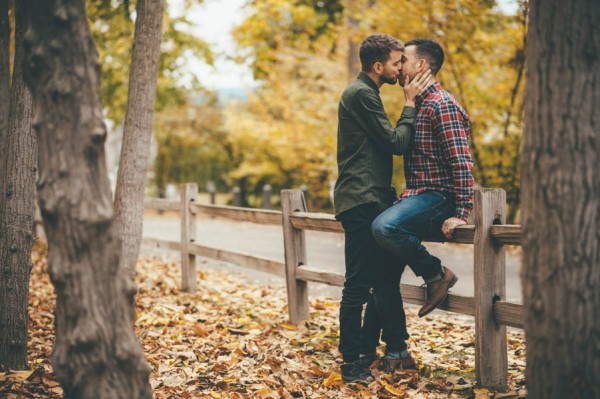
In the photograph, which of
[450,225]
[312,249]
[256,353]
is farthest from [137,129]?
[312,249]

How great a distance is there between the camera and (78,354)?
2867 millimetres

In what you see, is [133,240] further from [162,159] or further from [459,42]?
[162,159]

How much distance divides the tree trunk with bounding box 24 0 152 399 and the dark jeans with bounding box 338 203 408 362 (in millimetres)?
1945

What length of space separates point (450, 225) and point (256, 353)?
2.03 metres

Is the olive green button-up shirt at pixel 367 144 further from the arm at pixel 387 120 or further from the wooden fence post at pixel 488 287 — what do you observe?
the wooden fence post at pixel 488 287

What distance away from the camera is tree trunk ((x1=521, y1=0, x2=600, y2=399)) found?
2473mm

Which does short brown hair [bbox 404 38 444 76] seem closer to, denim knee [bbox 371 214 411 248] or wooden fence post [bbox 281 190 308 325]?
denim knee [bbox 371 214 411 248]

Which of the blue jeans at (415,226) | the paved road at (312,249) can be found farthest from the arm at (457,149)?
the paved road at (312,249)

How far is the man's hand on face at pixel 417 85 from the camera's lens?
14.2 ft

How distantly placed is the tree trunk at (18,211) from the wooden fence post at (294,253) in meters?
2.37

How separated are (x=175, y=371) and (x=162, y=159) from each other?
25227 millimetres

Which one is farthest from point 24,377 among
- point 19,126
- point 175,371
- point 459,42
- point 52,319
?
point 459,42

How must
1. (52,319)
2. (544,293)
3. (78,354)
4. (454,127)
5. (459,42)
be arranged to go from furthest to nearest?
1. (459,42)
2. (52,319)
3. (454,127)
4. (78,354)
5. (544,293)

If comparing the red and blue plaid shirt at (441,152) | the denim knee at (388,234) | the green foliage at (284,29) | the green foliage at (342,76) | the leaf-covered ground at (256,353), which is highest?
the green foliage at (284,29)
